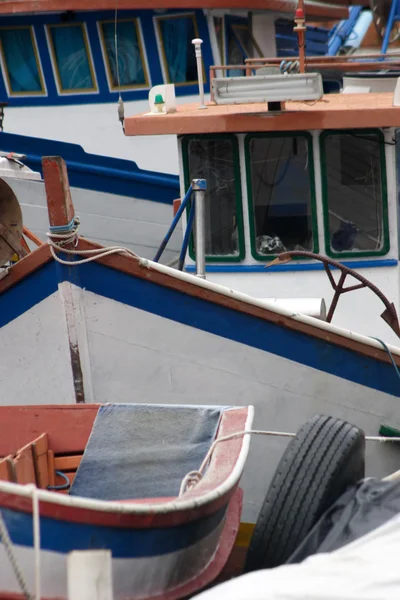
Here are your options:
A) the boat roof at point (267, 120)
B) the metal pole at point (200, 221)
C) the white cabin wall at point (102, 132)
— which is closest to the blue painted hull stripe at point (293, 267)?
the metal pole at point (200, 221)

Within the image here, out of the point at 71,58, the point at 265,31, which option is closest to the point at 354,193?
the point at 71,58

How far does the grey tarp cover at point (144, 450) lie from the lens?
4598 mm

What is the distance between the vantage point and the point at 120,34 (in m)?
11.1

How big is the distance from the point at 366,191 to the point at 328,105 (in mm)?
691

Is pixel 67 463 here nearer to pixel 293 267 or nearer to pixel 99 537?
pixel 99 537

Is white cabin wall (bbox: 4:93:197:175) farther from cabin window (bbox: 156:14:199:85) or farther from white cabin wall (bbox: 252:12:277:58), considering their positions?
white cabin wall (bbox: 252:12:277:58)

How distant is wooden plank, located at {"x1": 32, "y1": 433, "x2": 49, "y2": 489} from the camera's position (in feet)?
15.6

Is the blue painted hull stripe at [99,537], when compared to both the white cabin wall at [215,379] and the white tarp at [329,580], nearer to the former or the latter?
the white tarp at [329,580]

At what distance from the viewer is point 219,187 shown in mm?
6504

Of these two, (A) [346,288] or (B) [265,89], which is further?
(A) [346,288]

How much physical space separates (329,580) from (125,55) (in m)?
8.84

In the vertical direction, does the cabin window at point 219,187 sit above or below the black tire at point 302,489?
above

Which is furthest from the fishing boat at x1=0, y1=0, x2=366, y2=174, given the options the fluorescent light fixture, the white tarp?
the white tarp

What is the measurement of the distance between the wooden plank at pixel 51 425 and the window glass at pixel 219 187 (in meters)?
2.01
